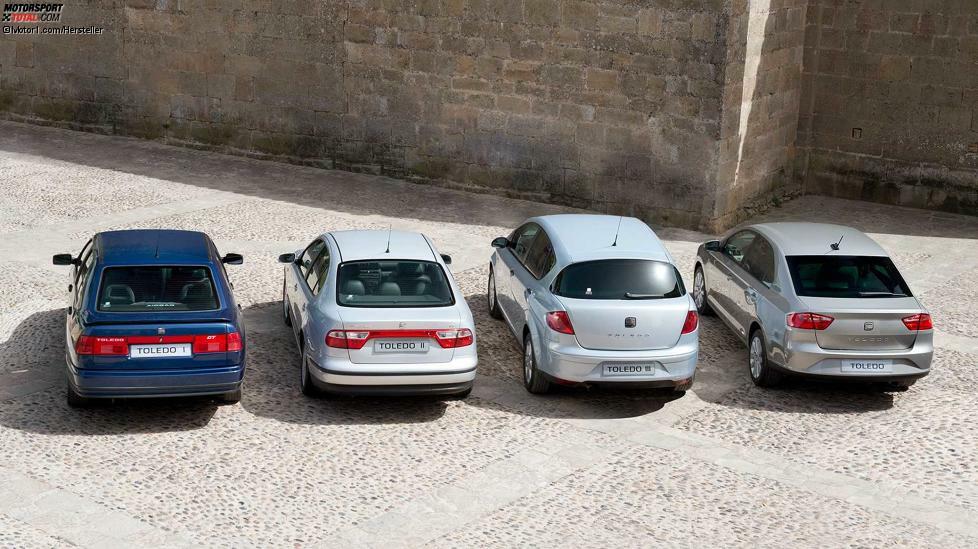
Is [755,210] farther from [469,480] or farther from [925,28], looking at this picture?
[469,480]

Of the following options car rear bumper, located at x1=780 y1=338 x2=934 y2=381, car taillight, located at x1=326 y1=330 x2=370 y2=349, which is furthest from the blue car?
car rear bumper, located at x1=780 y1=338 x2=934 y2=381

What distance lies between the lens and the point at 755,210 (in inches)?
767

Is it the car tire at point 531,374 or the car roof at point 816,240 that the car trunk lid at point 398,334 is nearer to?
the car tire at point 531,374

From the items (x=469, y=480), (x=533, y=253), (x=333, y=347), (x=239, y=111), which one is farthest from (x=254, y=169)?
(x=469, y=480)

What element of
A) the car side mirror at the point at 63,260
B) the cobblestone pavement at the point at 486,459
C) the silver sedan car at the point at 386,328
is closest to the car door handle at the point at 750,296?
the cobblestone pavement at the point at 486,459

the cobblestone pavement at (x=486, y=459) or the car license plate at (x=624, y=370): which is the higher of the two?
the car license plate at (x=624, y=370)

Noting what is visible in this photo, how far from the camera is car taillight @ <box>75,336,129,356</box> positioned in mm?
10227

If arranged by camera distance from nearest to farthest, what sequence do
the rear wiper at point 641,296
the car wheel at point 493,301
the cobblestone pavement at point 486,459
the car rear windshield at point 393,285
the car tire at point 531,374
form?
the cobblestone pavement at point 486,459, the car rear windshield at point 393,285, the rear wiper at point 641,296, the car tire at point 531,374, the car wheel at point 493,301

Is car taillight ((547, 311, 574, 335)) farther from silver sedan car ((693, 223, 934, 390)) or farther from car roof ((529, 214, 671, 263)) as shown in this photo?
silver sedan car ((693, 223, 934, 390))

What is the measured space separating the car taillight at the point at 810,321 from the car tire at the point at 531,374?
2.32 metres

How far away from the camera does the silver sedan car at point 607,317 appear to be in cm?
1125

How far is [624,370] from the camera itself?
11.3 meters

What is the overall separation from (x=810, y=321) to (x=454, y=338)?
10.7ft

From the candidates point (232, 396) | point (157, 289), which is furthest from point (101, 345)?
point (232, 396)
